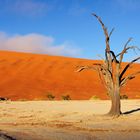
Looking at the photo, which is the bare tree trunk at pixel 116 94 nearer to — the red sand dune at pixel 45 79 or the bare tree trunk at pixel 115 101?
the bare tree trunk at pixel 115 101

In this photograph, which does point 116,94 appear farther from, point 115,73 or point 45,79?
point 45,79

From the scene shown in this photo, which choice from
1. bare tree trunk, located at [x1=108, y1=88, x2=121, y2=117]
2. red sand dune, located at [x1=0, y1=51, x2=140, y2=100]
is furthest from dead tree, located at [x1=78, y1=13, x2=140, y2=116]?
red sand dune, located at [x1=0, y1=51, x2=140, y2=100]

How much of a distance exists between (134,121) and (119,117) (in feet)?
5.33

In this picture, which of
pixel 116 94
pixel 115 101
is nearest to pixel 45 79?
pixel 115 101

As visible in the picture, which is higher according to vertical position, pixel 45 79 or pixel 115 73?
pixel 45 79

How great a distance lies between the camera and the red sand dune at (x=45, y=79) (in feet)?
158

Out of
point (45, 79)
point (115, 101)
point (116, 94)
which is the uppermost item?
point (45, 79)

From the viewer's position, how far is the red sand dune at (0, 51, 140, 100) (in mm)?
48169

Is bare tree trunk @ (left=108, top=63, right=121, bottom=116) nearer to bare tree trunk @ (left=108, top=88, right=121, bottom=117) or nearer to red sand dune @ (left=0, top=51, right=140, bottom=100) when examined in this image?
bare tree trunk @ (left=108, top=88, right=121, bottom=117)

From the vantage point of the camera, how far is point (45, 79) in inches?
2291

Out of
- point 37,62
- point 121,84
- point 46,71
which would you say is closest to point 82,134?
point 121,84

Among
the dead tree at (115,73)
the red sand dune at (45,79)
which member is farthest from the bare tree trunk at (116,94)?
the red sand dune at (45,79)

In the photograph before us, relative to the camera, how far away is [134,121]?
65.9 feet

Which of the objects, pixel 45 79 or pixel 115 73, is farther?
pixel 45 79
